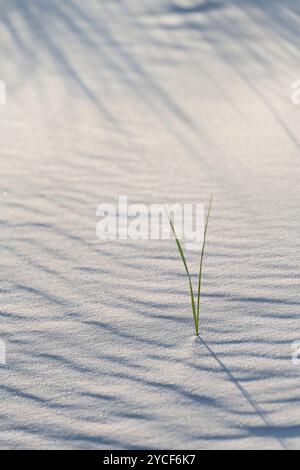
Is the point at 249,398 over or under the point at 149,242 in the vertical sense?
under

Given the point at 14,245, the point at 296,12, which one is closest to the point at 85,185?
the point at 14,245

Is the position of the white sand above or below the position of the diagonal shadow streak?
above

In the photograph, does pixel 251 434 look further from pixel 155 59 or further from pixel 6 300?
pixel 155 59

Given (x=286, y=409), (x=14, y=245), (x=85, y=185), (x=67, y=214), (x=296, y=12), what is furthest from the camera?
(x=296, y=12)

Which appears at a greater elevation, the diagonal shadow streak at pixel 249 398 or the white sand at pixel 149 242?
the white sand at pixel 149 242

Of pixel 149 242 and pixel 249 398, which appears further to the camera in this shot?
pixel 149 242

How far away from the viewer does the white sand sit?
3.04 metres

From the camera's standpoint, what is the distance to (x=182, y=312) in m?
3.74

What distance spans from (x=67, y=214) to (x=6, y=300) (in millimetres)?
1118

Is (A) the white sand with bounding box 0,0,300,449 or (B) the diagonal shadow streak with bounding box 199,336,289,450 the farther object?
(A) the white sand with bounding box 0,0,300,449

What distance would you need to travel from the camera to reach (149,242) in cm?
453

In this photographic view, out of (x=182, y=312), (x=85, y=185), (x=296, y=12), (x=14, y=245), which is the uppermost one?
(x=296, y=12)

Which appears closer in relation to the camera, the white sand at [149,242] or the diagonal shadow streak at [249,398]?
the diagonal shadow streak at [249,398]

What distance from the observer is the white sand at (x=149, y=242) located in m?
3.04
